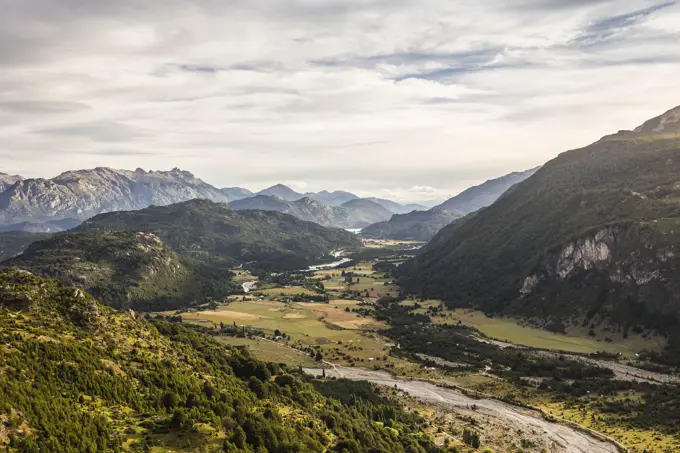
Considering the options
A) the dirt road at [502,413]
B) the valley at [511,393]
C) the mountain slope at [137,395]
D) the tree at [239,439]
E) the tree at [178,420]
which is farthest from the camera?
the valley at [511,393]

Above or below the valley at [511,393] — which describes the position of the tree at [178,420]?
above

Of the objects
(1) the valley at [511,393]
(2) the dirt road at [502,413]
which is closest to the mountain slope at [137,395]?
(1) the valley at [511,393]

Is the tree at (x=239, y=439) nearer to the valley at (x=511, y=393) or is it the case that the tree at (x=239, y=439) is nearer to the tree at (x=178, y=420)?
the tree at (x=178, y=420)

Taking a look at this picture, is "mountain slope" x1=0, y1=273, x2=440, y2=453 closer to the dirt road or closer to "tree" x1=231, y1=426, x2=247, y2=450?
"tree" x1=231, y1=426, x2=247, y2=450

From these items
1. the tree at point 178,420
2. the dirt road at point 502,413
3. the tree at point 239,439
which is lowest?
the dirt road at point 502,413

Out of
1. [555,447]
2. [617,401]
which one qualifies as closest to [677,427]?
[617,401]

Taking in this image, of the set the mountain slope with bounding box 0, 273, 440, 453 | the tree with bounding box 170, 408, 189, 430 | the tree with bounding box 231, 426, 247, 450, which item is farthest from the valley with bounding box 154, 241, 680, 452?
the tree with bounding box 170, 408, 189, 430

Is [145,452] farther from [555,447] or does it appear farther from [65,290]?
[555,447]

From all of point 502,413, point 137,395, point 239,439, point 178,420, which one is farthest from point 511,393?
point 137,395
